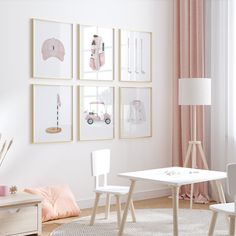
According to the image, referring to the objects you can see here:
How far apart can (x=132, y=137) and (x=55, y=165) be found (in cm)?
109

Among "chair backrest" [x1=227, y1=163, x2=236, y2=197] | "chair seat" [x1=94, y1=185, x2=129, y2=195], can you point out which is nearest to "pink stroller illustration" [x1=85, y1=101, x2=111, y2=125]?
"chair seat" [x1=94, y1=185, x2=129, y2=195]

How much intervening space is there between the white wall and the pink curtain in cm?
10

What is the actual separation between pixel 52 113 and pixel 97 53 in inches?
34.6

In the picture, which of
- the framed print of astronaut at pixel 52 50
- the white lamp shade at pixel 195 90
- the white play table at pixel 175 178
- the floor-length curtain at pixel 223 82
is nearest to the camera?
the white play table at pixel 175 178

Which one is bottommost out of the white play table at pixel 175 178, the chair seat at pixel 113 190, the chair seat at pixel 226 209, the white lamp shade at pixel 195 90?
the chair seat at pixel 226 209

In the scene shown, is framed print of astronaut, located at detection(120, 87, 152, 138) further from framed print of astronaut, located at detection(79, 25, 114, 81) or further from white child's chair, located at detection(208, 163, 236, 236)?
white child's chair, located at detection(208, 163, 236, 236)

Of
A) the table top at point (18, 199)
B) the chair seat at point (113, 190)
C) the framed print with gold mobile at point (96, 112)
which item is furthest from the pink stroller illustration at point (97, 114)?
the table top at point (18, 199)

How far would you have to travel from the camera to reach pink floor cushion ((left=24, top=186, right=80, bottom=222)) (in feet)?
17.4

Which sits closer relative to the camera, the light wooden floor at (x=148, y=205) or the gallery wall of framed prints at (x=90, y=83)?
the light wooden floor at (x=148, y=205)

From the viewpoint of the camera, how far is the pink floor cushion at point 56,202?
5.31m

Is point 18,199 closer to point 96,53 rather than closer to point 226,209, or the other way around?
point 226,209

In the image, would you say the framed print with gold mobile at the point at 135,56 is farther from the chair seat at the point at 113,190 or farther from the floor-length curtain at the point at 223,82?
the chair seat at the point at 113,190

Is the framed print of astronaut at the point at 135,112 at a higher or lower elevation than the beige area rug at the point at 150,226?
higher

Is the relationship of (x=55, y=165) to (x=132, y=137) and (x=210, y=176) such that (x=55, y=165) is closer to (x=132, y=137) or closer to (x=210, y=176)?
(x=132, y=137)
